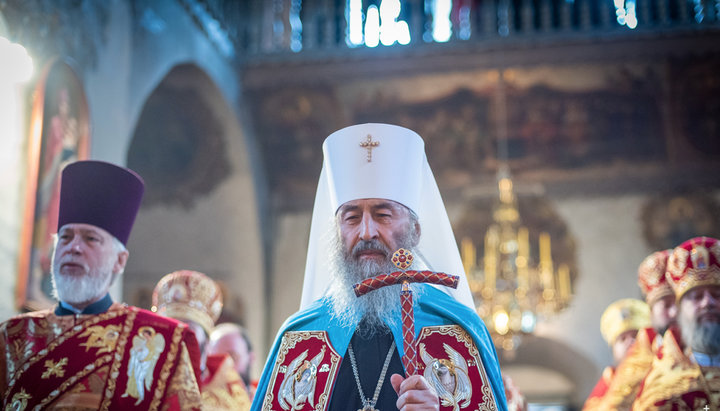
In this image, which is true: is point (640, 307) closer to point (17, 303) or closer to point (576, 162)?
point (17, 303)

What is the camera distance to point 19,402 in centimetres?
321

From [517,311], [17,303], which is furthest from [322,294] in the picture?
[517,311]

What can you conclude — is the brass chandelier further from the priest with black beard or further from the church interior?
the priest with black beard

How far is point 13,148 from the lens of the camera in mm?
5891

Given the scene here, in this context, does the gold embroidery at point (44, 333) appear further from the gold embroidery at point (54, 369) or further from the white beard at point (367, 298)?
the white beard at point (367, 298)

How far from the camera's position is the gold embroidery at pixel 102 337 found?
3398 mm

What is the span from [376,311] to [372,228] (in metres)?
0.31

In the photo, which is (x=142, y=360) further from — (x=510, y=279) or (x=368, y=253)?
(x=510, y=279)

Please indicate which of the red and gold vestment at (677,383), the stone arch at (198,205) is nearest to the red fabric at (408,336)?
the red and gold vestment at (677,383)

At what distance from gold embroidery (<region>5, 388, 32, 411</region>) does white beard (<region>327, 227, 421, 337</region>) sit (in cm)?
125

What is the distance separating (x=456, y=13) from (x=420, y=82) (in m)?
1.08

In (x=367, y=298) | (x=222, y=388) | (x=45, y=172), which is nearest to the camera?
(x=367, y=298)

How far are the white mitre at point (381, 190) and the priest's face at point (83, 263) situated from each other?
2.89 feet

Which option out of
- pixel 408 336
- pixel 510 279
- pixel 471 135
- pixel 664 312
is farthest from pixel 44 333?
pixel 471 135
